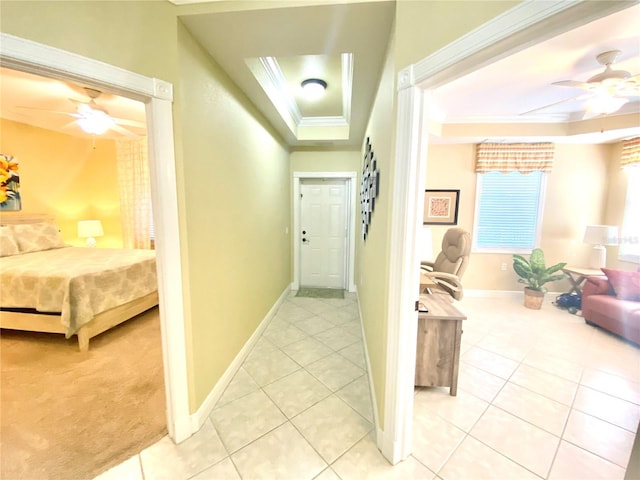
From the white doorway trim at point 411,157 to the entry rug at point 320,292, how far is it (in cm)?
253

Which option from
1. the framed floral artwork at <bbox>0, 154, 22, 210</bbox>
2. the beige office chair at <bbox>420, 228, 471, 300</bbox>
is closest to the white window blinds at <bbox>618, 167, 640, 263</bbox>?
the beige office chair at <bbox>420, 228, 471, 300</bbox>

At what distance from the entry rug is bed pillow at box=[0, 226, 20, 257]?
3688mm

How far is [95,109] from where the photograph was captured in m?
2.59

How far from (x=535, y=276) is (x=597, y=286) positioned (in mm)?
599

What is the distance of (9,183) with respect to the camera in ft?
11.2

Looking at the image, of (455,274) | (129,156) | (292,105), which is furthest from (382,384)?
(129,156)

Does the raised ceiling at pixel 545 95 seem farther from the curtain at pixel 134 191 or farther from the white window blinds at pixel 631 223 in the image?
the curtain at pixel 134 191

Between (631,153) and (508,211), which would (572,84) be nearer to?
(508,211)

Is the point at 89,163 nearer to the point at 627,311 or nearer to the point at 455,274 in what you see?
the point at 455,274

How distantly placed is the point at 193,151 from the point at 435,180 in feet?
11.6

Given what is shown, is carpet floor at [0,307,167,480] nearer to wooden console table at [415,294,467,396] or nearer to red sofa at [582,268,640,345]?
wooden console table at [415,294,467,396]

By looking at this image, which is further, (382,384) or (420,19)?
(382,384)

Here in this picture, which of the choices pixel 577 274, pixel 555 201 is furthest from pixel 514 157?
pixel 577 274

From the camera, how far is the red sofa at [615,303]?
251cm
